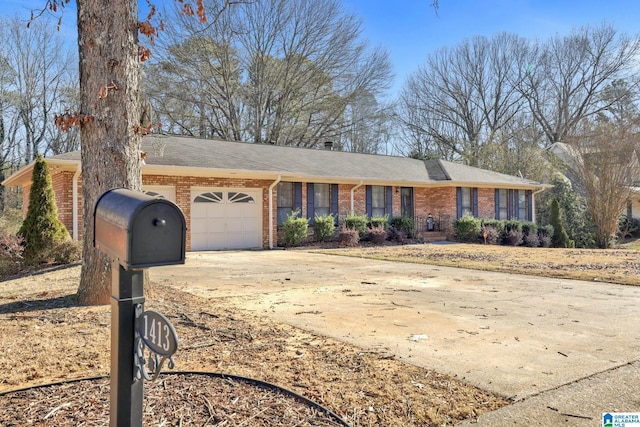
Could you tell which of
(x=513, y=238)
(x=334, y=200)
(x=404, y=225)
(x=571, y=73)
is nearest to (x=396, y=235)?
(x=404, y=225)

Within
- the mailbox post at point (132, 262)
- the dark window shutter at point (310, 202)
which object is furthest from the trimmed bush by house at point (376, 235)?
the mailbox post at point (132, 262)

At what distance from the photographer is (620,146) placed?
19250 mm

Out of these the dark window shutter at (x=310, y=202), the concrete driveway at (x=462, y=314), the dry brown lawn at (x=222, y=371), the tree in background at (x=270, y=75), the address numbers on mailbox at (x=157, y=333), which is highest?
the tree in background at (x=270, y=75)

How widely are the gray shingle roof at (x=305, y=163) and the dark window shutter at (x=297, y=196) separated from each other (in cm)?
40

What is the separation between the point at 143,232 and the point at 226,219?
13163 mm

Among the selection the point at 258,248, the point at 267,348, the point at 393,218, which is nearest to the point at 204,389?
the point at 267,348

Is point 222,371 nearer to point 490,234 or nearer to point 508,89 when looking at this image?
point 490,234

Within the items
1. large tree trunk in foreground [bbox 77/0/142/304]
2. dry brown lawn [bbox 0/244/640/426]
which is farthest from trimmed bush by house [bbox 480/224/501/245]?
large tree trunk in foreground [bbox 77/0/142/304]

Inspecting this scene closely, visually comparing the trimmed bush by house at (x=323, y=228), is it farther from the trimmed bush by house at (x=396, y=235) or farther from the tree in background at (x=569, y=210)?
the tree in background at (x=569, y=210)

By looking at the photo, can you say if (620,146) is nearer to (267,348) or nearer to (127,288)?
(267,348)

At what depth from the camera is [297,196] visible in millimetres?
15844

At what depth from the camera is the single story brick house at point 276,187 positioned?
12.9 meters

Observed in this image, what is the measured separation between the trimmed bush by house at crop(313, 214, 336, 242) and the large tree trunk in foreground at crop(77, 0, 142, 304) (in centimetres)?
1083

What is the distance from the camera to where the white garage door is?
45.4 ft
